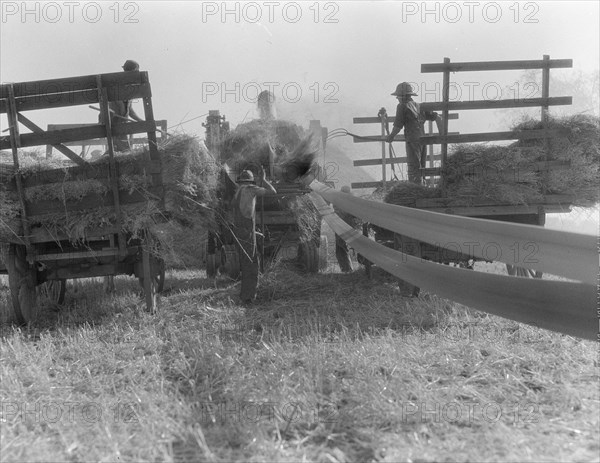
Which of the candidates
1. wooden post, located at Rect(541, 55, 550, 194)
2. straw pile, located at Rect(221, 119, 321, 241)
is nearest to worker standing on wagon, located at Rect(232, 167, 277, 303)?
straw pile, located at Rect(221, 119, 321, 241)

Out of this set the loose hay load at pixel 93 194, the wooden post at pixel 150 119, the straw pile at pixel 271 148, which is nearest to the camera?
the wooden post at pixel 150 119

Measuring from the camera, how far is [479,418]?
10.3 ft

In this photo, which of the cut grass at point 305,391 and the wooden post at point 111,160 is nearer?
the cut grass at point 305,391

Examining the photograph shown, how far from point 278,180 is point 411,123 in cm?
212

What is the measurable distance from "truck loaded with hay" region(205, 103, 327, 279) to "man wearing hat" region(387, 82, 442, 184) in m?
1.50

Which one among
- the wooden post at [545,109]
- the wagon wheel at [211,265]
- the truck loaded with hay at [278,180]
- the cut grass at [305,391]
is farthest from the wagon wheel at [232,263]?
the wooden post at [545,109]

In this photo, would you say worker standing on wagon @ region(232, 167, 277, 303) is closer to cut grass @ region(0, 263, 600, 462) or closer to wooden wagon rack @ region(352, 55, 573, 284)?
cut grass @ region(0, 263, 600, 462)

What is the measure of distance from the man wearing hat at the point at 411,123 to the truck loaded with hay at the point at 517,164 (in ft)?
2.96

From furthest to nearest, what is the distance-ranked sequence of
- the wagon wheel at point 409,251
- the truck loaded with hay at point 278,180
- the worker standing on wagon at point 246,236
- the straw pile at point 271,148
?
the straw pile at point 271,148, the truck loaded with hay at point 278,180, the worker standing on wagon at point 246,236, the wagon wheel at point 409,251

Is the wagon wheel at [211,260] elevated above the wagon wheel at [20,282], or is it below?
below

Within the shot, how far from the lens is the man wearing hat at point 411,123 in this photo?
8389mm

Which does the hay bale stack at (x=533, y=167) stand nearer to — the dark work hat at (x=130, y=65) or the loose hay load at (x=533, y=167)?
the loose hay load at (x=533, y=167)

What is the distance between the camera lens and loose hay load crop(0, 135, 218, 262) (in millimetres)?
6258

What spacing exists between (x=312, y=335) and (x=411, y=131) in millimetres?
4623
